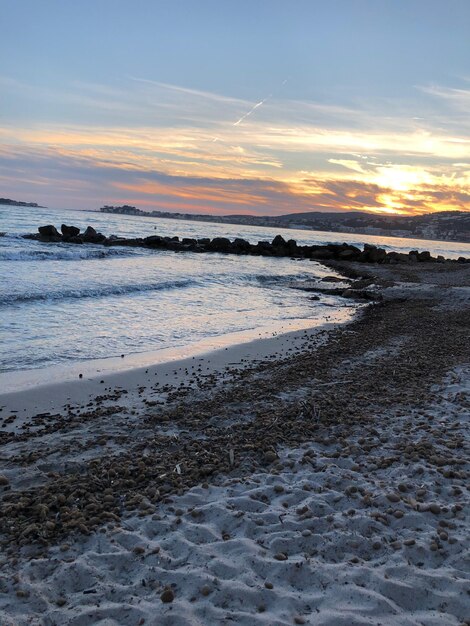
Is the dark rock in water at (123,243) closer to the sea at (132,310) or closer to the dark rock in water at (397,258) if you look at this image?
the sea at (132,310)

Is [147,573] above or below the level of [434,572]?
below

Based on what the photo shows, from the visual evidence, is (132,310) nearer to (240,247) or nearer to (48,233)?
(48,233)

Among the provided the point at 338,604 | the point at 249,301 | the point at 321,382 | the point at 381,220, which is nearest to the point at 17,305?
the point at 249,301

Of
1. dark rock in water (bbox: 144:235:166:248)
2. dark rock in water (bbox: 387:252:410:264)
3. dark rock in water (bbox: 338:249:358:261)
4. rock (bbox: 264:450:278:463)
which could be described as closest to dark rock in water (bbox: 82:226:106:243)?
dark rock in water (bbox: 144:235:166:248)

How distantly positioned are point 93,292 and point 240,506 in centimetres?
1416

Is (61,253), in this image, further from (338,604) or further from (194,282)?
(338,604)

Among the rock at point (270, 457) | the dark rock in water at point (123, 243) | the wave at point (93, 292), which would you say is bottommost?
the rock at point (270, 457)

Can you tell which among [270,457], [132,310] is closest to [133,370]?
[270,457]

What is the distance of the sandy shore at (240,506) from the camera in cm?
284

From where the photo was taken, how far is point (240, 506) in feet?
12.8

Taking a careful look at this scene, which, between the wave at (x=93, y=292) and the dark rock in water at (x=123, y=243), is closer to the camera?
the wave at (x=93, y=292)

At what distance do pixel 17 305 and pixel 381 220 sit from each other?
153 metres

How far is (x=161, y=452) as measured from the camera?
197 inches

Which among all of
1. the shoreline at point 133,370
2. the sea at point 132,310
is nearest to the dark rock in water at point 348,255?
the sea at point 132,310
